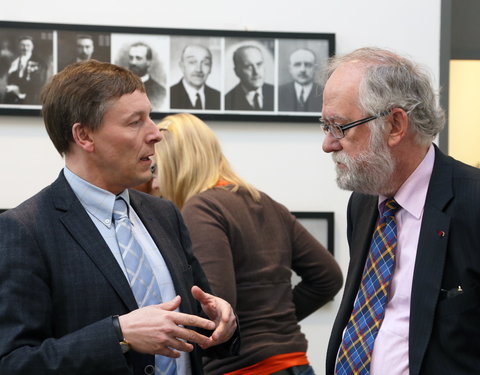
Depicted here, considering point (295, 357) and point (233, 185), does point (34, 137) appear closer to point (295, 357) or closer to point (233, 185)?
point (233, 185)

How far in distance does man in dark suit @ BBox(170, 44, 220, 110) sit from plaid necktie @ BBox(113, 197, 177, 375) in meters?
1.96

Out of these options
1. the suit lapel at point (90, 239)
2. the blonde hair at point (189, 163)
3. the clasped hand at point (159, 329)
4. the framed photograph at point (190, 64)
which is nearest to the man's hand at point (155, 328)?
Answer: the clasped hand at point (159, 329)

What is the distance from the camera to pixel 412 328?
6.93 feet

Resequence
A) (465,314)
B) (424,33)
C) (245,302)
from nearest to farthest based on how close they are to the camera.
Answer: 1. (465,314)
2. (245,302)
3. (424,33)

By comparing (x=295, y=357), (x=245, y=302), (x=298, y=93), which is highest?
(x=298, y=93)

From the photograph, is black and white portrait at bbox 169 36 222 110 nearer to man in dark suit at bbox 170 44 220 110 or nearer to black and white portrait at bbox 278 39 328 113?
man in dark suit at bbox 170 44 220 110

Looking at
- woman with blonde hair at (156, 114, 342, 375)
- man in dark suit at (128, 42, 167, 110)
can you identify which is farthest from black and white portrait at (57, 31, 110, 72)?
woman with blonde hair at (156, 114, 342, 375)

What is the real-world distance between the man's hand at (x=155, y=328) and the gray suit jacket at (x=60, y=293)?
0.04 metres

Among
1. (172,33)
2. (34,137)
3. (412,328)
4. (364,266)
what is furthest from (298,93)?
(412,328)

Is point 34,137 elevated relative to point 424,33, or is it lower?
lower

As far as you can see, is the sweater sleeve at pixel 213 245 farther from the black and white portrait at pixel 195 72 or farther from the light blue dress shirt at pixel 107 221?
the black and white portrait at pixel 195 72

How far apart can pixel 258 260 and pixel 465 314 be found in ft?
3.51

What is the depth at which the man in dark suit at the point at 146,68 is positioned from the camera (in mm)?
4234

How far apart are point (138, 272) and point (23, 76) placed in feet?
7.24
